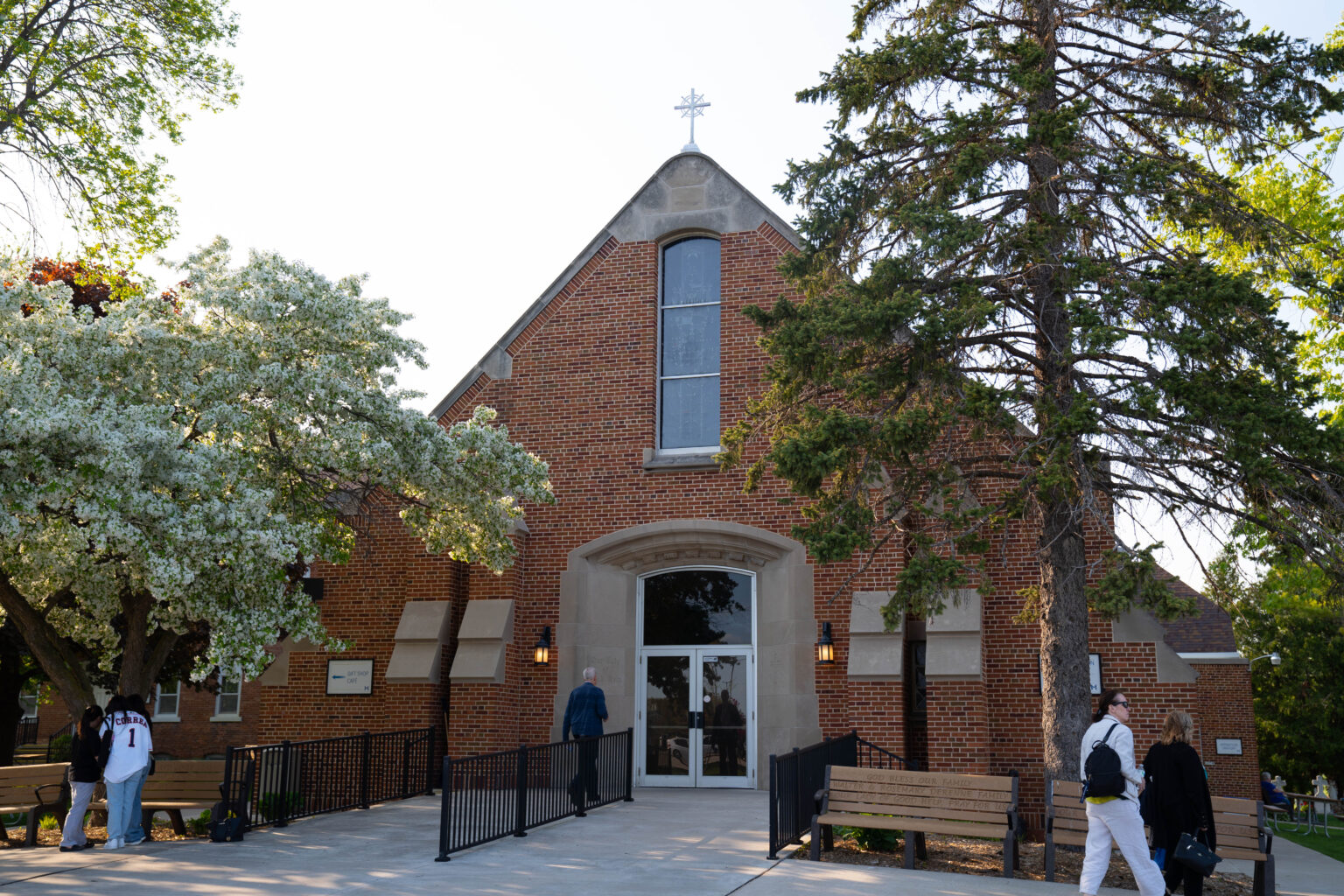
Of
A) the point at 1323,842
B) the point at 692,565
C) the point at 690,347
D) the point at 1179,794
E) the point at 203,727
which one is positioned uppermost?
the point at 690,347

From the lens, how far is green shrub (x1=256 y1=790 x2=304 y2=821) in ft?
37.5

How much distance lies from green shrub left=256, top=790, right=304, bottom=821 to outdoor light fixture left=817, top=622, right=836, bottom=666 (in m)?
6.81

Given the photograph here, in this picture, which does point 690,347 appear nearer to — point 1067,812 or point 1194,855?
point 1067,812

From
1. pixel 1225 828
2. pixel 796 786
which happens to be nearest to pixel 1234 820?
pixel 1225 828

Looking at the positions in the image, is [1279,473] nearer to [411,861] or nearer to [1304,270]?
[1304,270]

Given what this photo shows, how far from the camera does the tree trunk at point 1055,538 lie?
34.8 ft

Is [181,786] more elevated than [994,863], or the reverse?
[181,786]

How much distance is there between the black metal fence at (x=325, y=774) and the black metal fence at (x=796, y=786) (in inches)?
202

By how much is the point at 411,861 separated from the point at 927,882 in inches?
172

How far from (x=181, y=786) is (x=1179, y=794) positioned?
942cm

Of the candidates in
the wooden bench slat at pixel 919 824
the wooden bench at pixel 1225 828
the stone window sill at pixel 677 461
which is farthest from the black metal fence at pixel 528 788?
the wooden bench at pixel 1225 828

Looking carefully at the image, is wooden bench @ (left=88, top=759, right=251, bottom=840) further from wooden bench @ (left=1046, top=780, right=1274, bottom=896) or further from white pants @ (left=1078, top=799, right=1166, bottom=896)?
white pants @ (left=1078, top=799, right=1166, bottom=896)

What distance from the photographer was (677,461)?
16.0 m

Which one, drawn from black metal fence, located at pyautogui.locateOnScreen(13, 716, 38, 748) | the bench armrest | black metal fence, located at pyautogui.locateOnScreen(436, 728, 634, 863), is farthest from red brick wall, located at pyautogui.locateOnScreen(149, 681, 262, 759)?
the bench armrest
